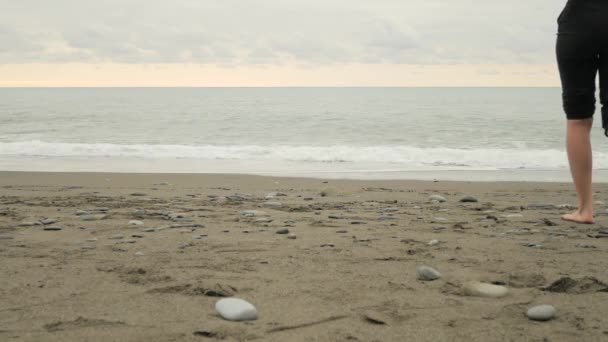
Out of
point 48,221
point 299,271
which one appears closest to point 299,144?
point 48,221

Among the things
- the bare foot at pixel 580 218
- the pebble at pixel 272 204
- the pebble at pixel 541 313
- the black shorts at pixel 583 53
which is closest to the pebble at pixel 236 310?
the pebble at pixel 541 313

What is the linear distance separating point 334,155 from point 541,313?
1231 centimetres

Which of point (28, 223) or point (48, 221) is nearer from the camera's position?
point (28, 223)

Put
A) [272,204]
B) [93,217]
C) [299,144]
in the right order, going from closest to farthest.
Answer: [93,217], [272,204], [299,144]

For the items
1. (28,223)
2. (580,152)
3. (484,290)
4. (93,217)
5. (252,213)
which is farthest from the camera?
(252,213)

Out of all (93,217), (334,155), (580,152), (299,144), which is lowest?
(93,217)

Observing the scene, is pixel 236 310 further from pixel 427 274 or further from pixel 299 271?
pixel 427 274

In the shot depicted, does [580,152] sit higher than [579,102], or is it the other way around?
[579,102]

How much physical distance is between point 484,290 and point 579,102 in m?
1.94

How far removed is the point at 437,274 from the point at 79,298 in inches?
57.2

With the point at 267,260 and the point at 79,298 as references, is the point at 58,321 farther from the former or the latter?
the point at 267,260

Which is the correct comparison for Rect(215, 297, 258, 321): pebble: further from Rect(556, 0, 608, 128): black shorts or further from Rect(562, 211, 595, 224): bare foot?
Rect(562, 211, 595, 224): bare foot

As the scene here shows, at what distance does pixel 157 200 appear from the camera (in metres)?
5.71

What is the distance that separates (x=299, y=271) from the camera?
2.66 m
